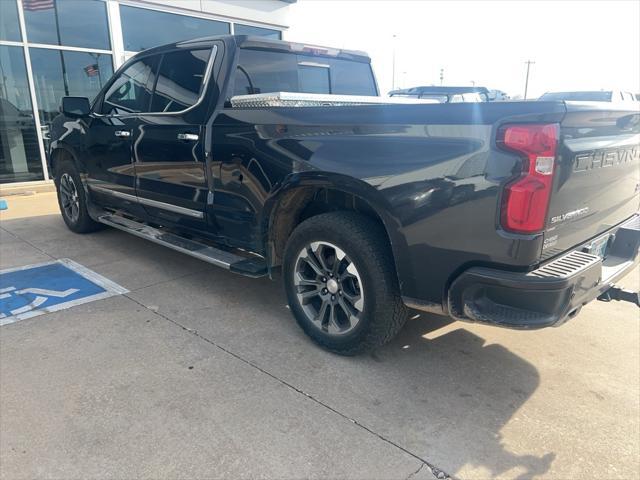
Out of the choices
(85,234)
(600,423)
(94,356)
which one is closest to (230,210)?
(94,356)

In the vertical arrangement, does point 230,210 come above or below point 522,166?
below

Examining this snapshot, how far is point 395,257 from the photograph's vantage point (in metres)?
2.60

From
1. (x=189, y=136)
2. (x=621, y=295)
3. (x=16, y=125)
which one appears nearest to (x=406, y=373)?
(x=621, y=295)

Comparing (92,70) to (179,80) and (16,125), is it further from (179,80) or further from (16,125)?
(179,80)

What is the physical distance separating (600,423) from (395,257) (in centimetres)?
132

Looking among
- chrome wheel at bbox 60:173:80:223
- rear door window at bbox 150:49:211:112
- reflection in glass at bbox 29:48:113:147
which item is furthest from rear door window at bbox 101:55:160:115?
reflection in glass at bbox 29:48:113:147

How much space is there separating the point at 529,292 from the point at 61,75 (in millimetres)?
10055

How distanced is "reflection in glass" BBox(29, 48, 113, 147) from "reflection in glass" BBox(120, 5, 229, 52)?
2.33 ft

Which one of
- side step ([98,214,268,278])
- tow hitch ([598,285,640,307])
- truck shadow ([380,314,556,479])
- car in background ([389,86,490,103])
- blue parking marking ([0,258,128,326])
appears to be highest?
car in background ([389,86,490,103])

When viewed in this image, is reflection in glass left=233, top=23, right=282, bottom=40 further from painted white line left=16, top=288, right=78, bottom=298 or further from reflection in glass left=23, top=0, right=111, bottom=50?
painted white line left=16, top=288, right=78, bottom=298

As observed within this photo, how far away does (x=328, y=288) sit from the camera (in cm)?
301

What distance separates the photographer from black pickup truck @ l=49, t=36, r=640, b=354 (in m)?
2.18

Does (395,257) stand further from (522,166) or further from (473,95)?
(473,95)

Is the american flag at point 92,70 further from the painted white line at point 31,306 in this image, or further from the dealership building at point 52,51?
the painted white line at point 31,306
